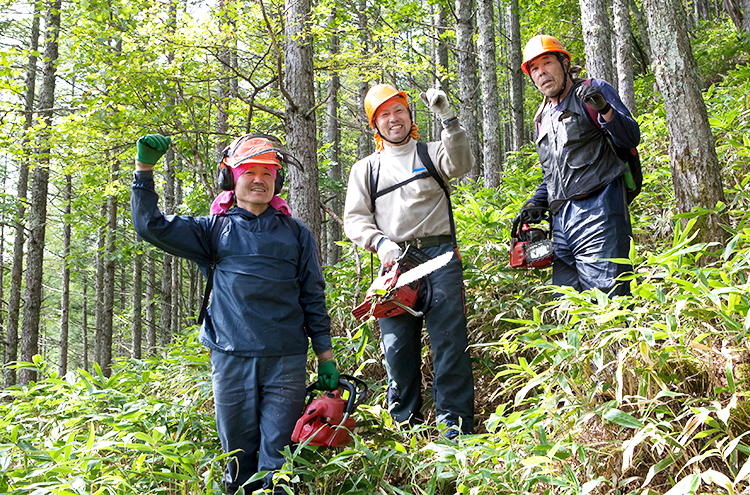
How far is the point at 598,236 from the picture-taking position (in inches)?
119

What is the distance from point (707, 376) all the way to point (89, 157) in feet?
25.2

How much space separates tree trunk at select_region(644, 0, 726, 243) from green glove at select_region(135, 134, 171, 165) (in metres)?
3.23

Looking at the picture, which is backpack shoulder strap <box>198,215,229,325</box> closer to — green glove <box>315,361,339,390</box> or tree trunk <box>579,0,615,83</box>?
green glove <box>315,361,339,390</box>

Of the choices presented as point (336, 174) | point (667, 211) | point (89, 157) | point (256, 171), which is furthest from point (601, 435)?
point (336, 174)

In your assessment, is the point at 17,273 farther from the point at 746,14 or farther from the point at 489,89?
the point at 746,14

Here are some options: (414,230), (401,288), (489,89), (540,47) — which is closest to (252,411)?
(401,288)

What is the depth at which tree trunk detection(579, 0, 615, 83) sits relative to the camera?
583 cm

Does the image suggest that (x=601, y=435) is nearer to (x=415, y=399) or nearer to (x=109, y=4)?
(x=415, y=399)

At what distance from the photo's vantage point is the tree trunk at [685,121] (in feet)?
10.8

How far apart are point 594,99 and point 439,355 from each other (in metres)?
1.78

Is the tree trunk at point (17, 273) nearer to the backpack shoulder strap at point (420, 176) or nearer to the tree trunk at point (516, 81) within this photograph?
the backpack shoulder strap at point (420, 176)

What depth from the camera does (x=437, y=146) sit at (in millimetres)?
3264

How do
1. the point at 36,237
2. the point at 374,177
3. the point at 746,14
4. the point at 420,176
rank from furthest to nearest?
the point at 746,14, the point at 36,237, the point at 374,177, the point at 420,176

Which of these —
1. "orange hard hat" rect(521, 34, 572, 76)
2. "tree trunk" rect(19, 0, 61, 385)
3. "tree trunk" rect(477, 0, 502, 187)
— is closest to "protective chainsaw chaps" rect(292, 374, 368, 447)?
"orange hard hat" rect(521, 34, 572, 76)
